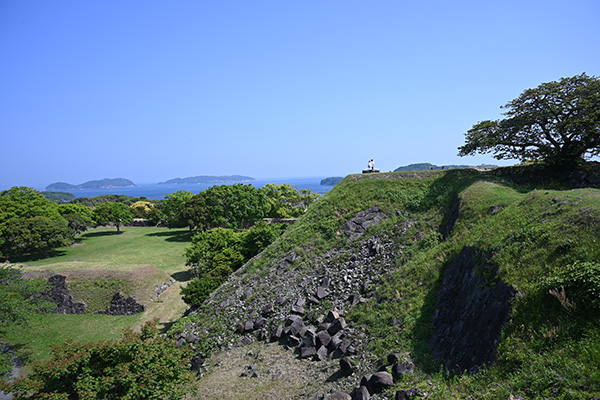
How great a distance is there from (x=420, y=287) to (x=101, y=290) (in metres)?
32.4

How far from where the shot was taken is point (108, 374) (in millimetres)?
12180

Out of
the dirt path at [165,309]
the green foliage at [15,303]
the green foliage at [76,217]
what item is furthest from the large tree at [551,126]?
the green foliage at [76,217]

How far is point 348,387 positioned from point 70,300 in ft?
107

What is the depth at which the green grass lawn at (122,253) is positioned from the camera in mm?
36781

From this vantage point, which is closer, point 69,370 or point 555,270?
point 555,270

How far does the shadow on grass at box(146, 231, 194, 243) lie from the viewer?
59.6 metres

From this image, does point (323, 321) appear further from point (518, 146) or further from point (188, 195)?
point (188, 195)

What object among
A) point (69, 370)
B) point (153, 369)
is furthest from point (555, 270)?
point (69, 370)

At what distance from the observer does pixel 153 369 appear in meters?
12.4

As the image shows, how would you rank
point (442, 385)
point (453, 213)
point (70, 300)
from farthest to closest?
point (70, 300), point (453, 213), point (442, 385)

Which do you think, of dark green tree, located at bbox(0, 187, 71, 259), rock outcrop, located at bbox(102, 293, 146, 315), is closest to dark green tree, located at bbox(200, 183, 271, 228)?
dark green tree, located at bbox(0, 187, 71, 259)

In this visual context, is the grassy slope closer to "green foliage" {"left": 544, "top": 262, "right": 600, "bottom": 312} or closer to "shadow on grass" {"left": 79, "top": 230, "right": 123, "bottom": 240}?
"shadow on grass" {"left": 79, "top": 230, "right": 123, "bottom": 240}

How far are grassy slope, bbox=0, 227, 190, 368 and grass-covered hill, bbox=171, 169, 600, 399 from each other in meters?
10.7

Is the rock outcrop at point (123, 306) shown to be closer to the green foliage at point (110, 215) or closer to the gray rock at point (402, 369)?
the gray rock at point (402, 369)
